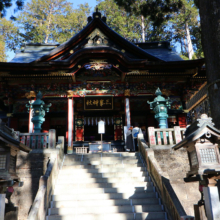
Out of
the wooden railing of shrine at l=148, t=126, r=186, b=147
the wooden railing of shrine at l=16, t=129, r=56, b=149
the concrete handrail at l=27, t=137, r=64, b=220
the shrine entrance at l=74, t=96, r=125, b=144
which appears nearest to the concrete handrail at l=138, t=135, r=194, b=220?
the wooden railing of shrine at l=148, t=126, r=186, b=147

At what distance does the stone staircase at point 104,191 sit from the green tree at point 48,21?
71.8ft

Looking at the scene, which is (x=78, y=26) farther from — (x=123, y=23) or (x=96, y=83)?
(x=96, y=83)

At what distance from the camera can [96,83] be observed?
12117 millimetres

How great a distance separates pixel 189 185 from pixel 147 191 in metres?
1.39

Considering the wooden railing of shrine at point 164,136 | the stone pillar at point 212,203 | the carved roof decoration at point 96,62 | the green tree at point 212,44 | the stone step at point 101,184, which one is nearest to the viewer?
the stone pillar at point 212,203

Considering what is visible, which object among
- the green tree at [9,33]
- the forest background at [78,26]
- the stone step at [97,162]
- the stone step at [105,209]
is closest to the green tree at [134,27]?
the forest background at [78,26]

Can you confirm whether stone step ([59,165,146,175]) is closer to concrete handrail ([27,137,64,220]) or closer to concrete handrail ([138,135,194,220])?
concrete handrail ([27,137,64,220])

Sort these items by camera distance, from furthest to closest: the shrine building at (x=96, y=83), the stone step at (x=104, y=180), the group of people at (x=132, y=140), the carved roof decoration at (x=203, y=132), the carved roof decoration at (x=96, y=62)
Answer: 1. the shrine building at (x=96, y=83)
2. the carved roof decoration at (x=96, y=62)
3. the group of people at (x=132, y=140)
4. the stone step at (x=104, y=180)
5. the carved roof decoration at (x=203, y=132)

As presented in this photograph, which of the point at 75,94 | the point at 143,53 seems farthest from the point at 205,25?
the point at 75,94

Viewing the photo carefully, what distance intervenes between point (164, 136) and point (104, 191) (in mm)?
3167

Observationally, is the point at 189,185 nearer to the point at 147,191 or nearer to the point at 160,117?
the point at 147,191

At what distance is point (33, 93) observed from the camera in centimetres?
1152

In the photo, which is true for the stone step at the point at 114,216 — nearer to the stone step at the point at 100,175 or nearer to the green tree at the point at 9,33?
the stone step at the point at 100,175

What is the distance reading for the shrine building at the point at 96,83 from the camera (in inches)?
433
